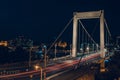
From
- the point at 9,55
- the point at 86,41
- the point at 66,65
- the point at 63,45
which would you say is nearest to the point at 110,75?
the point at 66,65

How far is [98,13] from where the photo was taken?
60750 mm

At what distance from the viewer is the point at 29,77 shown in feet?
119

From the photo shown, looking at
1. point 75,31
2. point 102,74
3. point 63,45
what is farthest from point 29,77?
point 63,45

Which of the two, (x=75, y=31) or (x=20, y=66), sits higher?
(x=75, y=31)

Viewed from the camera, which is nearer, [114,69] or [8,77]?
[8,77]

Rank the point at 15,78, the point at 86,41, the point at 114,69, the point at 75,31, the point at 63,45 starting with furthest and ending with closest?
the point at 63,45, the point at 86,41, the point at 75,31, the point at 114,69, the point at 15,78

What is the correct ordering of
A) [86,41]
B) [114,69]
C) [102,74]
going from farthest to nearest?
[86,41] → [114,69] → [102,74]

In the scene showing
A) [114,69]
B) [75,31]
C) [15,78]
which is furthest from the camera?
[75,31]

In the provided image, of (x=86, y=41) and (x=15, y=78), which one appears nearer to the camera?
(x=15, y=78)

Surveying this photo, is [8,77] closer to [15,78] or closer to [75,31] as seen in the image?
[15,78]

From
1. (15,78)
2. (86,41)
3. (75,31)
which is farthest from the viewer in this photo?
(86,41)

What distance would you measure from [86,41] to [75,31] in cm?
4199

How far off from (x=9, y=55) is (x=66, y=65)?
17.4 m

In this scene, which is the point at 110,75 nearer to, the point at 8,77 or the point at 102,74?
the point at 102,74
